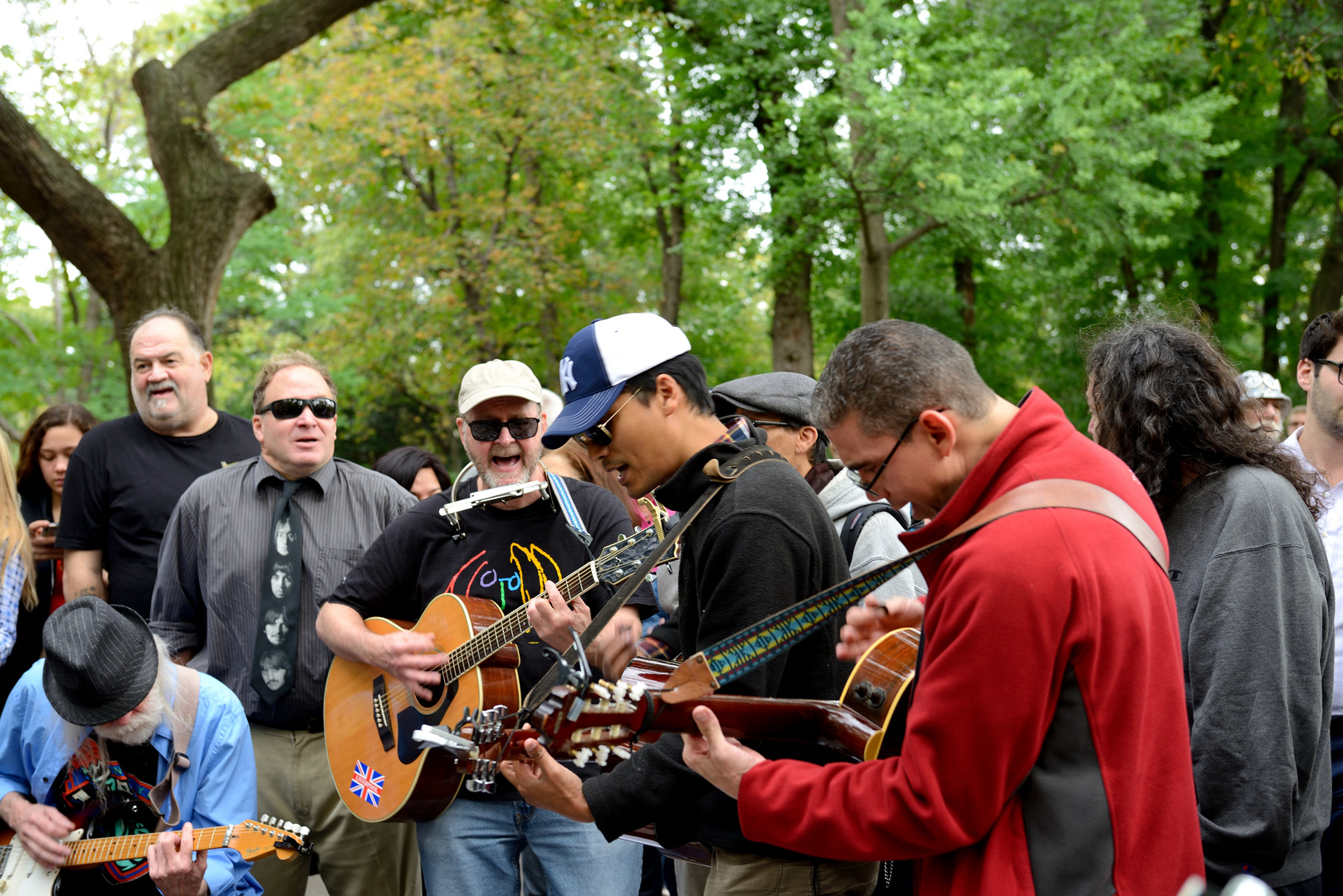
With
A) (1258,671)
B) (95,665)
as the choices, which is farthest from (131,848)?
(1258,671)

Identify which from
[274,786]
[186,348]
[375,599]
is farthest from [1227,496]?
[186,348]

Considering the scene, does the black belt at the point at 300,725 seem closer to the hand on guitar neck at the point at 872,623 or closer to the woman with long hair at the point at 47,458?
the woman with long hair at the point at 47,458

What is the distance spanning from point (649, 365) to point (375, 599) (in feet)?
5.93

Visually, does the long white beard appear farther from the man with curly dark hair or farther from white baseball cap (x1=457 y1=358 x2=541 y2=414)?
the man with curly dark hair

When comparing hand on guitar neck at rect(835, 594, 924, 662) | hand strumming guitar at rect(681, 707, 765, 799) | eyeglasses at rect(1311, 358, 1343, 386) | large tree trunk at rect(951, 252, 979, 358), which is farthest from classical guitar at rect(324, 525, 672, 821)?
large tree trunk at rect(951, 252, 979, 358)

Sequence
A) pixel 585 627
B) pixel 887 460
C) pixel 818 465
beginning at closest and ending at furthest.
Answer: pixel 887 460 < pixel 585 627 < pixel 818 465

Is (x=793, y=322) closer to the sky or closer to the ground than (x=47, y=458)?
closer to the ground

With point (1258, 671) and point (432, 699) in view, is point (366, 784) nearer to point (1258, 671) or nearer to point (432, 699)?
point (432, 699)

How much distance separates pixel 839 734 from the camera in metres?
2.19

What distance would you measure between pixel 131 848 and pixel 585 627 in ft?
5.72

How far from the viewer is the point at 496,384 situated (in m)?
3.84

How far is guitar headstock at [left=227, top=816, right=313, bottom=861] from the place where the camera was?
3510 millimetres

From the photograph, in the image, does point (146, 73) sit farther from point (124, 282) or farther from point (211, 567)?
point (211, 567)

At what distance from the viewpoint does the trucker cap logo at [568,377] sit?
8.48 ft
